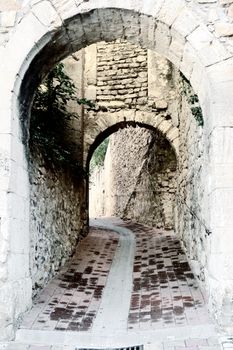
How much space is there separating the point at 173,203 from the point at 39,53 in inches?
241

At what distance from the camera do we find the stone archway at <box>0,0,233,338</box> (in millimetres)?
3545

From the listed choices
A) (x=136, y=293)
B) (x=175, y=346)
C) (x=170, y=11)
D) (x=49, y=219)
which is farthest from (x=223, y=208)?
(x=49, y=219)

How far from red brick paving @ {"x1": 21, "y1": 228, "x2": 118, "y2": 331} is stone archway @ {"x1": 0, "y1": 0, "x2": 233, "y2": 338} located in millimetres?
236

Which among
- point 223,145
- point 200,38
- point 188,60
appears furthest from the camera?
point 188,60

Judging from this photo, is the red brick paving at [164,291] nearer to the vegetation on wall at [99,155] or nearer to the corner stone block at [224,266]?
the corner stone block at [224,266]

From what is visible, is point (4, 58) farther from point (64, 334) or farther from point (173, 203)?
point (173, 203)

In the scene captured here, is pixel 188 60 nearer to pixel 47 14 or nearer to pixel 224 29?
pixel 224 29

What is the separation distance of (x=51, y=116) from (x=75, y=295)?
305cm

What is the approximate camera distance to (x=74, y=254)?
22.6 ft

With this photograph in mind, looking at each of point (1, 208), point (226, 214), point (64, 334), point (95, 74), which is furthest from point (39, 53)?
point (95, 74)

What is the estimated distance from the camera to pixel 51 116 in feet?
22.4

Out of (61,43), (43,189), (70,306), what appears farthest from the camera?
(43,189)

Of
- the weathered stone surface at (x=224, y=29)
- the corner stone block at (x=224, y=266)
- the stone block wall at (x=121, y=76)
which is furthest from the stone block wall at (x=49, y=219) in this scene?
the stone block wall at (x=121, y=76)

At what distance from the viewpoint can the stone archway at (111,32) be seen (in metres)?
3.54
